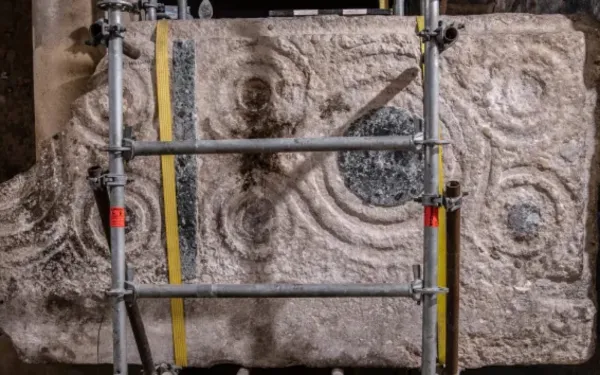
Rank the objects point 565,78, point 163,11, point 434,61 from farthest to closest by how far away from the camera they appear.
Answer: point 163,11 < point 565,78 < point 434,61

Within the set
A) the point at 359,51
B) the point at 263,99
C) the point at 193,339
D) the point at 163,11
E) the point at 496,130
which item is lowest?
the point at 193,339

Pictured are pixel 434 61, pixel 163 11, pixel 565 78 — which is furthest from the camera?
pixel 163 11

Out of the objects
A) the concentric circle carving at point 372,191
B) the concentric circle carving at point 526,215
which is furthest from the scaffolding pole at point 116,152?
the concentric circle carving at point 526,215

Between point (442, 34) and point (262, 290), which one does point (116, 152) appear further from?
point (442, 34)

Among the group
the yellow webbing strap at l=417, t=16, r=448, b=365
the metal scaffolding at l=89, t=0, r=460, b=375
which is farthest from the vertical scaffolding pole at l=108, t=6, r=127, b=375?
the yellow webbing strap at l=417, t=16, r=448, b=365

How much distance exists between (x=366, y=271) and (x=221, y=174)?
0.59 meters

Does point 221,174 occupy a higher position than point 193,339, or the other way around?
point 221,174

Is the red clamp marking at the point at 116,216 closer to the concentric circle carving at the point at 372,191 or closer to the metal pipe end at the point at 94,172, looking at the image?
the metal pipe end at the point at 94,172

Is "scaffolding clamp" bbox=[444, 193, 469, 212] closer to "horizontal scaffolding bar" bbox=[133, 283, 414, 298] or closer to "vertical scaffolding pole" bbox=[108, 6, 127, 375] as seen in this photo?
"horizontal scaffolding bar" bbox=[133, 283, 414, 298]

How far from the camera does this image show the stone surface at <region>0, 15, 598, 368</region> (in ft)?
5.89

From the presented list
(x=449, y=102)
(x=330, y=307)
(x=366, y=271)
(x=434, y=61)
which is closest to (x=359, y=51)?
(x=449, y=102)

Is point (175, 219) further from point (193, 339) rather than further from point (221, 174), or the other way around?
point (193, 339)

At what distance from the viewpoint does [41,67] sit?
2.03 meters

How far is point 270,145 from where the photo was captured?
4.71 ft
